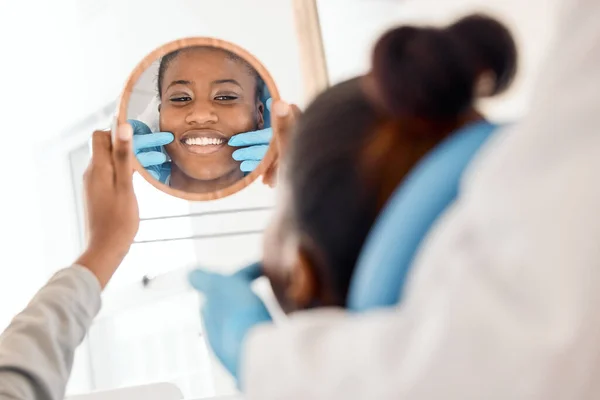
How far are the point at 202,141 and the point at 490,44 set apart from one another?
600 millimetres

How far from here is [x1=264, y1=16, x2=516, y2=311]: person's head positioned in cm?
42

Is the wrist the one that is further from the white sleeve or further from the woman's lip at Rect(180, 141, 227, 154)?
the woman's lip at Rect(180, 141, 227, 154)

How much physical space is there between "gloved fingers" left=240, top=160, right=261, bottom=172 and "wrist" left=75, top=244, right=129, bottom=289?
0.21 meters

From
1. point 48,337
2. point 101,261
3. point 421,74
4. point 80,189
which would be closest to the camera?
point 421,74

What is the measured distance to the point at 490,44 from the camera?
0.45m

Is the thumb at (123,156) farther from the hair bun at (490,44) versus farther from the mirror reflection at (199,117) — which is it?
the hair bun at (490,44)

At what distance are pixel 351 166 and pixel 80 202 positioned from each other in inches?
41.1

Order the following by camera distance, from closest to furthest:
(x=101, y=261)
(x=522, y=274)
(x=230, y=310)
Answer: (x=522, y=274), (x=230, y=310), (x=101, y=261)

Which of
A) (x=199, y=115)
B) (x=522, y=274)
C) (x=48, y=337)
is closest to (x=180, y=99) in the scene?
(x=199, y=115)

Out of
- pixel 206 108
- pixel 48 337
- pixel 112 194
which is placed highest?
pixel 206 108

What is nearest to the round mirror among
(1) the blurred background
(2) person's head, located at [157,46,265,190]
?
(2) person's head, located at [157,46,265,190]

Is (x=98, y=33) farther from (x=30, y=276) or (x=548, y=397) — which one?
(x=548, y=397)

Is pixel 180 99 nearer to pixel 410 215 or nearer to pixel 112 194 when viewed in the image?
pixel 112 194

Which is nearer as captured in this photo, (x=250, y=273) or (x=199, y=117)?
(x=250, y=273)
